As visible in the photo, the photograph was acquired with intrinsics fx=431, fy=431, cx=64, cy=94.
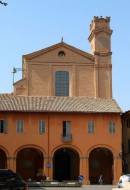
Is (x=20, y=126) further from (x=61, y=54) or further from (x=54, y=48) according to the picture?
(x=54, y=48)

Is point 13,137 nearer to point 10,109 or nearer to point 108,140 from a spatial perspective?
point 10,109

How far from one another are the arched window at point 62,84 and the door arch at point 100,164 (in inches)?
488

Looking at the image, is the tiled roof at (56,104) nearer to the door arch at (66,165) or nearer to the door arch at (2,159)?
the door arch at (2,159)

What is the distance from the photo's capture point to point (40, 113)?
4797 cm

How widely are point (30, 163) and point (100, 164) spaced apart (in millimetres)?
8261

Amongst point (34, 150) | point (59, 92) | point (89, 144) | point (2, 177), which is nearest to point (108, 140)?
point (89, 144)

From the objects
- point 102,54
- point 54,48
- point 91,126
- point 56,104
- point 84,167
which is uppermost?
point 54,48

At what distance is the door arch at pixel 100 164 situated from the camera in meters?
50.5

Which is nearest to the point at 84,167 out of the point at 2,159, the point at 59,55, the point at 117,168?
the point at 117,168

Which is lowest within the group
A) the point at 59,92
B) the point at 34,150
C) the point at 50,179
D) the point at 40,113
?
the point at 50,179

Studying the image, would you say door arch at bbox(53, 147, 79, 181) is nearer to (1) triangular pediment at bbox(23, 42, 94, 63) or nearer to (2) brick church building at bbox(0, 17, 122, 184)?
(2) brick church building at bbox(0, 17, 122, 184)

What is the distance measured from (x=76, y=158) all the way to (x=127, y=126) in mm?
7406

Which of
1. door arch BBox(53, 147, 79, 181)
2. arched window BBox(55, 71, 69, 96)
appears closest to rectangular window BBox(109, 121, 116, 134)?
door arch BBox(53, 147, 79, 181)

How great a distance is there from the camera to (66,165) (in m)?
51.0
